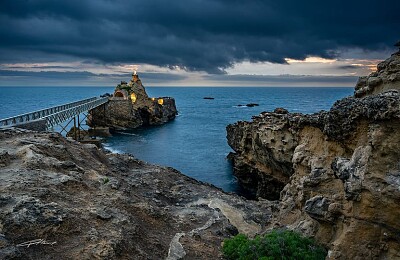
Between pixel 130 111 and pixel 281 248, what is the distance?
86556 millimetres

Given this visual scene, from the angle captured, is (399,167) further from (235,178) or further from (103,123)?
(103,123)

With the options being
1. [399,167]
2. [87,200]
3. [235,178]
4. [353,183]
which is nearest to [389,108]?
[399,167]

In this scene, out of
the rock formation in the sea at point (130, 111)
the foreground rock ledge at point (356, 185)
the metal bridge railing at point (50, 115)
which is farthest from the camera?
the rock formation in the sea at point (130, 111)

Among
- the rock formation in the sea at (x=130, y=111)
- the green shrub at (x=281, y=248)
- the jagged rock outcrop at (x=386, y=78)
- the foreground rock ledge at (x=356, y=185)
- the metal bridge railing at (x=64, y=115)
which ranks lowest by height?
the rock formation in the sea at (x=130, y=111)

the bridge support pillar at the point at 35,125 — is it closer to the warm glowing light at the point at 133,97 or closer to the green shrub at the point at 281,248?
the green shrub at the point at 281,248

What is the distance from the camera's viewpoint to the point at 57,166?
18812 mm

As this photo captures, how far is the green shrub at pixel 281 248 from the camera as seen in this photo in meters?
11.6

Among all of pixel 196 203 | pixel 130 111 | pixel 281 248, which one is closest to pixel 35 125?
pixel 196 203

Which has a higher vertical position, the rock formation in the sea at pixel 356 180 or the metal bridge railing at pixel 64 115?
the rock formation in the sea at pixel 356 180

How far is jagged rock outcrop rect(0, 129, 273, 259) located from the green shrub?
2266 millimetres

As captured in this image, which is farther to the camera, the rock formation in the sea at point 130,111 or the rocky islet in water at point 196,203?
the rock formation in the sea at point 130,111

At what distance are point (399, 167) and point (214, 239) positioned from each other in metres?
9.38

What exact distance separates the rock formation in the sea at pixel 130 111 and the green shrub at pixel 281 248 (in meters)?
82.5

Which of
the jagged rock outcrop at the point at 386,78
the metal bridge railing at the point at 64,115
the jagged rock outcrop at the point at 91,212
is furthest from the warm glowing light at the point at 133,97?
the jagged rock outcrop at the point at 386,78
